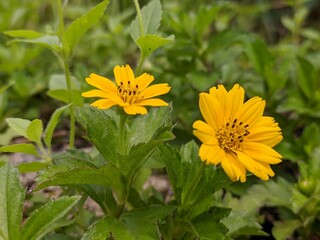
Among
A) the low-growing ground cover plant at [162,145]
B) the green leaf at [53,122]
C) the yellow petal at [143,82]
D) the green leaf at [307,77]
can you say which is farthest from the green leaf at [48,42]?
the green leaf at [307,77]

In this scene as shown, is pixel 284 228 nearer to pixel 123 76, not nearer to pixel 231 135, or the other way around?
pixel 231 135

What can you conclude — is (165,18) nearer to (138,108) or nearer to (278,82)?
(278,82)

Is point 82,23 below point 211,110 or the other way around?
the other way around

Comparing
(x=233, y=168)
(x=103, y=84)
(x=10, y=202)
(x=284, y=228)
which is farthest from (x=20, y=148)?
(x=284, y=228)

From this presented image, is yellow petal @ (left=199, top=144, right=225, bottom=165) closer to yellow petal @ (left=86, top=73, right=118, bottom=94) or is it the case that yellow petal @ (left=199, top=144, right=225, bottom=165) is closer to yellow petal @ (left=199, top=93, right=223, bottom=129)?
yellow petal @ (left=199, top=93, right=223, bottom=129)

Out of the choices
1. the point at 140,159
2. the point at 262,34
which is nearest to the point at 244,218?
the point at 140,159

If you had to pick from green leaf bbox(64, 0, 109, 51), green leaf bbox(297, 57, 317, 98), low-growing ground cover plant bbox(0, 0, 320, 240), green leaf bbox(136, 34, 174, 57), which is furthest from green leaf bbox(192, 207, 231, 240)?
green leaf bbox(297, 57, 317, 98)
